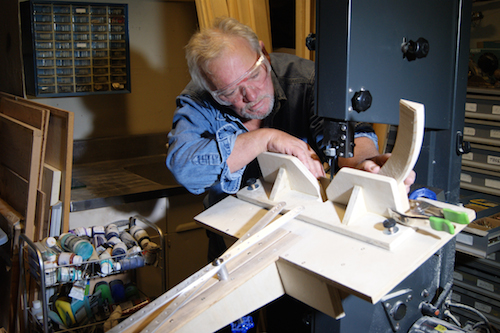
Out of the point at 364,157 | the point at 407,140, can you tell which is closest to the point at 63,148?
the point at 364,157

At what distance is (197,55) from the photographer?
61.2 inches

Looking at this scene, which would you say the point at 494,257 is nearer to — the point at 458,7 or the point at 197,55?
the point at 458,7

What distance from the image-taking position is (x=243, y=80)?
154cm

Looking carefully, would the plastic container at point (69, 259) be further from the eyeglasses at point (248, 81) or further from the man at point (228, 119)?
the eyeglasses at point (248, 81)

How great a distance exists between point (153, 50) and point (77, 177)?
1005mm

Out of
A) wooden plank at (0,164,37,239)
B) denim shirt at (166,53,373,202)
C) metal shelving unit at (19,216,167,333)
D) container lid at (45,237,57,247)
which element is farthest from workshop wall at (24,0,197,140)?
denim shirt at (166,53,373,202)

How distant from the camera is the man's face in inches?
59.9

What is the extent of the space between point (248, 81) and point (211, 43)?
0.18 m

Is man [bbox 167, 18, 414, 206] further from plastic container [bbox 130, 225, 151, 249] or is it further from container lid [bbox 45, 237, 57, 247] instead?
container lid [bbox 45, 237, 57, 247]

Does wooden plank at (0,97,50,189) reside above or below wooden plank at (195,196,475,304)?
above

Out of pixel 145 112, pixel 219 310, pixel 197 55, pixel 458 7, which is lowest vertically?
pixel 219 310

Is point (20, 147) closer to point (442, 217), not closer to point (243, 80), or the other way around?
point (243, 80)

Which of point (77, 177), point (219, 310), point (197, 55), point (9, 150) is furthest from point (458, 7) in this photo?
point (9, 150)

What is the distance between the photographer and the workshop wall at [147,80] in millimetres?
2904
